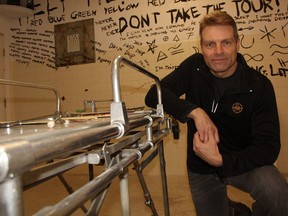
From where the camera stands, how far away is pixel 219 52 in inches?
51.9

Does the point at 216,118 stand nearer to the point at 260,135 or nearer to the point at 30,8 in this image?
the point at 260,135

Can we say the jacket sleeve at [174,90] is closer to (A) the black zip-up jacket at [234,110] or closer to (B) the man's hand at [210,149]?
(A) the black zip-up jacket at [234,110]

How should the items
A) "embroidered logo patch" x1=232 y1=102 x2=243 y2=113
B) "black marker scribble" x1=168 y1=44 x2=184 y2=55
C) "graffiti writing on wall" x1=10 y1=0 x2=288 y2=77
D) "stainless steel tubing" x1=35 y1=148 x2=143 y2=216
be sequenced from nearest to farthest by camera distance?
"stainless steel tubing" x1=35 y1=148 x2=143 y2=216 < "embroidered logo patch" x1=232 y1=102 x2=243 y2=113 < "graffiti writing on wall" x1=10 y1=0 x2=288 y2=77 < "black marker scribble" x1=168 y1=44 x2=184 y2=55

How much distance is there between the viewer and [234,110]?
4.36ft

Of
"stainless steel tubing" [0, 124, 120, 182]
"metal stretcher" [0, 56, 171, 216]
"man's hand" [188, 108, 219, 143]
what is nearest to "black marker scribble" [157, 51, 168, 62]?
"man's hand" [188, 108, 219, 143]

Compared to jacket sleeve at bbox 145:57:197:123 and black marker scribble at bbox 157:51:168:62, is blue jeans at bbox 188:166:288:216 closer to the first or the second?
jacket sleeve at bbox 145:57:197:123

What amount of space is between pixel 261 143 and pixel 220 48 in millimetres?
462

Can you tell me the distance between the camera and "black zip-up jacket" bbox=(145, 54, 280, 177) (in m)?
1.18

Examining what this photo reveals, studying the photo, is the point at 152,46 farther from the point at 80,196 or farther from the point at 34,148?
the point at 34,148

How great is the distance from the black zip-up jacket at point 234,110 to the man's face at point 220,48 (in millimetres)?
78

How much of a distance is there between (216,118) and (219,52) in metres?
0.32

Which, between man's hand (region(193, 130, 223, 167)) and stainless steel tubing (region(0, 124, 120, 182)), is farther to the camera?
man's hand (region(193, 130, 223, 167))

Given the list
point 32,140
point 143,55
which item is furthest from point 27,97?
point 32,140

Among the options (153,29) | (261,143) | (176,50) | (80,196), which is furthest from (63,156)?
(153,29)
